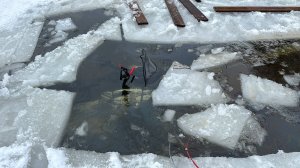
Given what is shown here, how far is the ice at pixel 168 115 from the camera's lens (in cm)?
361

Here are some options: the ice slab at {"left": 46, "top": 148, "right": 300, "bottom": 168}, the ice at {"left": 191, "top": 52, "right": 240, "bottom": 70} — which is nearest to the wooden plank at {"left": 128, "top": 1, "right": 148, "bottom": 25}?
the ice at {"left": 191, "top": 52, "right": 240, "bottom": 70}

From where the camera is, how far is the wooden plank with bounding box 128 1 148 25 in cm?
521

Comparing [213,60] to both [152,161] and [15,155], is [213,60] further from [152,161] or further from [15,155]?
[15,155]

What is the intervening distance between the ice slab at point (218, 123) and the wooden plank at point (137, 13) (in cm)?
215

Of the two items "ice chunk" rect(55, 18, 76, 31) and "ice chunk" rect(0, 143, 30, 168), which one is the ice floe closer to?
"ice chunk" rect(0, 143, 30, 168)

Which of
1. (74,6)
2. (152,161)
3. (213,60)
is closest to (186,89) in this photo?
(213,60)

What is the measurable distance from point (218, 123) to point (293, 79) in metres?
1.41

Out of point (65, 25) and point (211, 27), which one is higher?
point (65, 25)

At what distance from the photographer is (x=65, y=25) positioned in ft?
17.5

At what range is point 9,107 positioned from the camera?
149 inches

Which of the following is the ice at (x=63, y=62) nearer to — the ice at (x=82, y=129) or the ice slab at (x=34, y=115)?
the ice slab at (x=34, y=115)

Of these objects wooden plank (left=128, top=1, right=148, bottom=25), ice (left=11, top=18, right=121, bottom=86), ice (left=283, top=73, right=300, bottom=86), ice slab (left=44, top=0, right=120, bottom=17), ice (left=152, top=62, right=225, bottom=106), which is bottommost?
ice (left=283, top=73, right=300, bottom=86)

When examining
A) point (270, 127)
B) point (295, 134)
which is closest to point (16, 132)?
point (270, 127)

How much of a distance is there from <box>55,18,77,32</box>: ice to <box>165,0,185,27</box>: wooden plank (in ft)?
5.50
